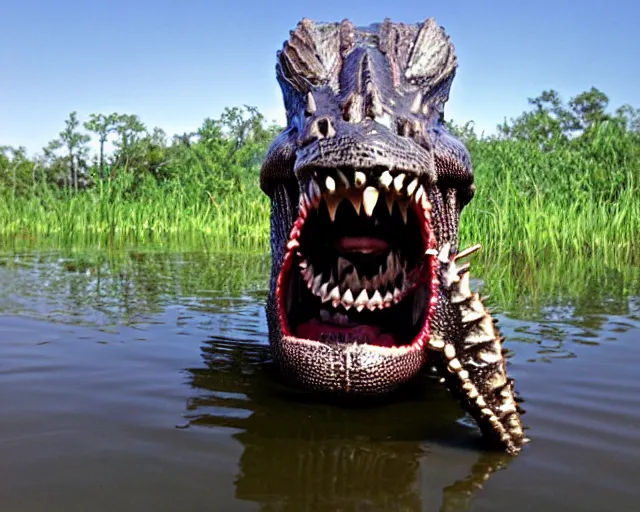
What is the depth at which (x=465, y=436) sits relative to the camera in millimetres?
2291

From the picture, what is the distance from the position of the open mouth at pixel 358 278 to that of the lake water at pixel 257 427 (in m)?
0.28

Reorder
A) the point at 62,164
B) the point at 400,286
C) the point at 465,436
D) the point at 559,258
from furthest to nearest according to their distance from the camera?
the point at 62,164
the point at 559,258
the point at 400,286
the point at 465,436

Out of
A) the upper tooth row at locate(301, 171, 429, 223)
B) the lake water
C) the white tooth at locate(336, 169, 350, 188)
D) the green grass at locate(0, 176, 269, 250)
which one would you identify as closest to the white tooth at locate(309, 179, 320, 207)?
the upper tooth row at locate(301, 171, 429, 223)

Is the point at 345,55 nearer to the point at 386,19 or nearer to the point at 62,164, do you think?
the point at 386,19

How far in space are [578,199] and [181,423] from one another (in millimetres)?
8761

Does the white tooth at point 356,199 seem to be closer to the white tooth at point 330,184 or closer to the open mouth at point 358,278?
the white tooth at point 330,184

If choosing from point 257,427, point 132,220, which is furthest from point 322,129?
point 132,220

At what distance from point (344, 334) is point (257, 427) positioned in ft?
1.57

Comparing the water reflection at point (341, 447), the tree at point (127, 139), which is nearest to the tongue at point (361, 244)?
the water reflection at point (341, 447)

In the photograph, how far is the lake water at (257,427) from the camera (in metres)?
1.83

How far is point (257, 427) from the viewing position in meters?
2.36

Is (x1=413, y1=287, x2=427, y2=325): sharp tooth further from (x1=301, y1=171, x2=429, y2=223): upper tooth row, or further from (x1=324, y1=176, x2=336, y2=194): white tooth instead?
(x1=324, y1=176, x2=336, y2=194): white tooth

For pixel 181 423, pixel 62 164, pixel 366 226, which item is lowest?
pixel 181 423

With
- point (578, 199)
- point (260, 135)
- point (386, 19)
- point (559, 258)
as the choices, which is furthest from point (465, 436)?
point (260, 135)
